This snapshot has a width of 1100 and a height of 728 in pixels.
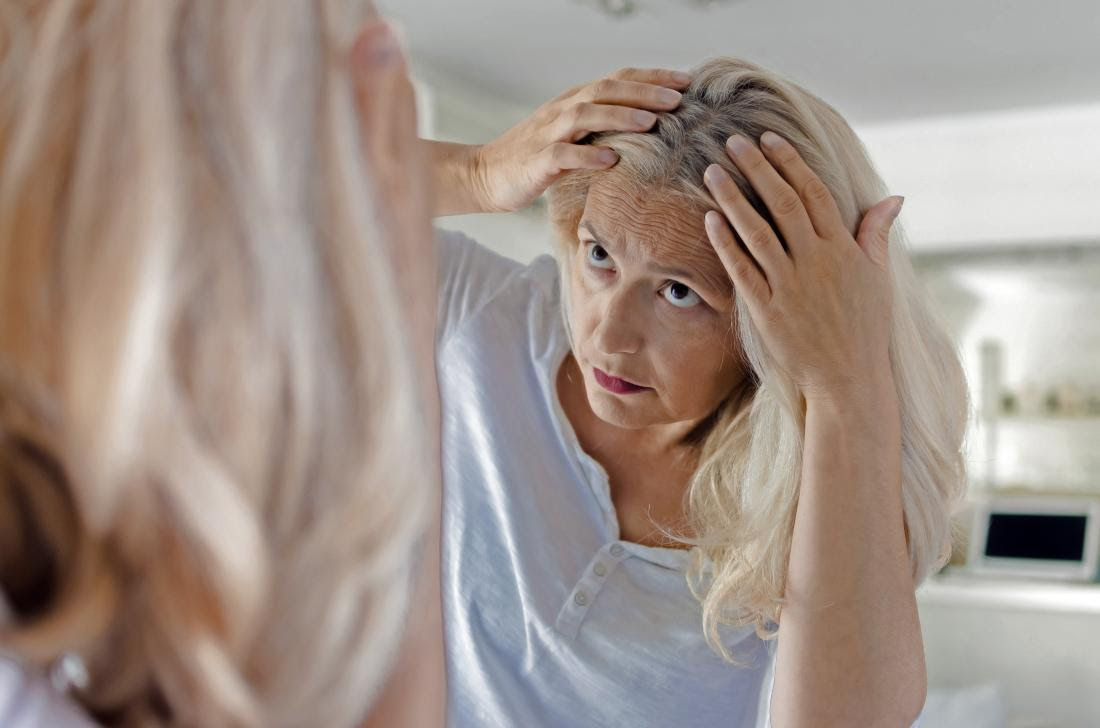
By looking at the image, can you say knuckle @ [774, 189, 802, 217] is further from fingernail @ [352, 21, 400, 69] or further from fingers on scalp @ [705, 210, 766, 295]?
fingernail @ [352, 21, 400, 69]

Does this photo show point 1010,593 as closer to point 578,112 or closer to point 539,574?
point 539,574

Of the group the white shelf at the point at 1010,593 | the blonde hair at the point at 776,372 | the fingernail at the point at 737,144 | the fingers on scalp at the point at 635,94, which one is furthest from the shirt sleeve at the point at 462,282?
the white shelf at the point at 1010,593

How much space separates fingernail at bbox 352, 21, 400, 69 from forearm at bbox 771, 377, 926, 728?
2.18 ft

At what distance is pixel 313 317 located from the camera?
19.0 inches

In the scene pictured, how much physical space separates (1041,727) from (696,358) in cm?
338

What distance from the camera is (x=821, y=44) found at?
3834mm

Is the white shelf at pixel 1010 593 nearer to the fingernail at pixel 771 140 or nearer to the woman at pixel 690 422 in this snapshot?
the woman at pixel 690 422

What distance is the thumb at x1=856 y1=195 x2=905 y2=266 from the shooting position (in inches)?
43.6

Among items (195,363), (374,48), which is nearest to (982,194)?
(374,48)

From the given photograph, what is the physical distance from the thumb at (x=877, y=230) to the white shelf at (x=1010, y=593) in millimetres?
3142

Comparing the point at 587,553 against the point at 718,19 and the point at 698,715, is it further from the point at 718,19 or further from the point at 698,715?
the point at 718,19

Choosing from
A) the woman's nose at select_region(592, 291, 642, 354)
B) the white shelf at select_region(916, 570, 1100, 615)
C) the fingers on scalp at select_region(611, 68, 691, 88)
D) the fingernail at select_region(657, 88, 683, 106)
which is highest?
the fingers on scalp at select_region(611, 68, 691, 88)

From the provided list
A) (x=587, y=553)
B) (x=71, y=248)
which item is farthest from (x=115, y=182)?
(x=587, y=553)

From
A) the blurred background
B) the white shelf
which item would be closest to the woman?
the blurred background
